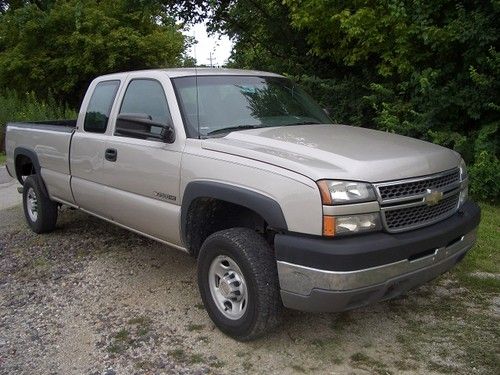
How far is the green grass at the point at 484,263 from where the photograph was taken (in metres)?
4.69

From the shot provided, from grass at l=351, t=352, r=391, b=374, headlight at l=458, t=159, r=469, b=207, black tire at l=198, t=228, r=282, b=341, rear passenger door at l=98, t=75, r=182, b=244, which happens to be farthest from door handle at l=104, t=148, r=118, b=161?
headlight at l=458, t=159, r=469, b=207

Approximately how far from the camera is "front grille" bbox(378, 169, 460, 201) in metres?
3.34

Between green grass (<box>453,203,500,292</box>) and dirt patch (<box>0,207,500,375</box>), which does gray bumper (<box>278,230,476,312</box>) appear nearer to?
dirt patch (<box>0,207,500,375</box>)

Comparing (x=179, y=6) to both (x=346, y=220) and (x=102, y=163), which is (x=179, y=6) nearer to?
(x=102, y=163)

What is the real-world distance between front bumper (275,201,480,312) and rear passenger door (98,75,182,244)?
4.04 ft

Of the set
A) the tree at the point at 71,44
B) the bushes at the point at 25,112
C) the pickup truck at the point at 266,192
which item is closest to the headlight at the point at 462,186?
the pickup truck at the point at 266,192

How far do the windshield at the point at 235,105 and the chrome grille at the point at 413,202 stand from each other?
1397 millimetres

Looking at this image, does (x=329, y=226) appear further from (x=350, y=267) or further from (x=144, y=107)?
(x=144, y=107)

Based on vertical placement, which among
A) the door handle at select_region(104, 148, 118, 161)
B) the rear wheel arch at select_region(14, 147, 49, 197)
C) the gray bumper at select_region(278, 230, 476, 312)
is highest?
the door handle at select_region(104, 148, 118, 161)

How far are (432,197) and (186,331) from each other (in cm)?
196

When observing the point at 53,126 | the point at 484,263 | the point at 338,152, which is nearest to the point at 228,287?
the point at 338,152

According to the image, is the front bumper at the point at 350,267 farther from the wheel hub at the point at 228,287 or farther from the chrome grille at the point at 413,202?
the wheel hub at the point at 228,287

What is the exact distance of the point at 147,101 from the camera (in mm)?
4766

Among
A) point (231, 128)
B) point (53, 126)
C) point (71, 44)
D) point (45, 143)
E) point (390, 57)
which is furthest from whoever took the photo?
point (71, 44)
